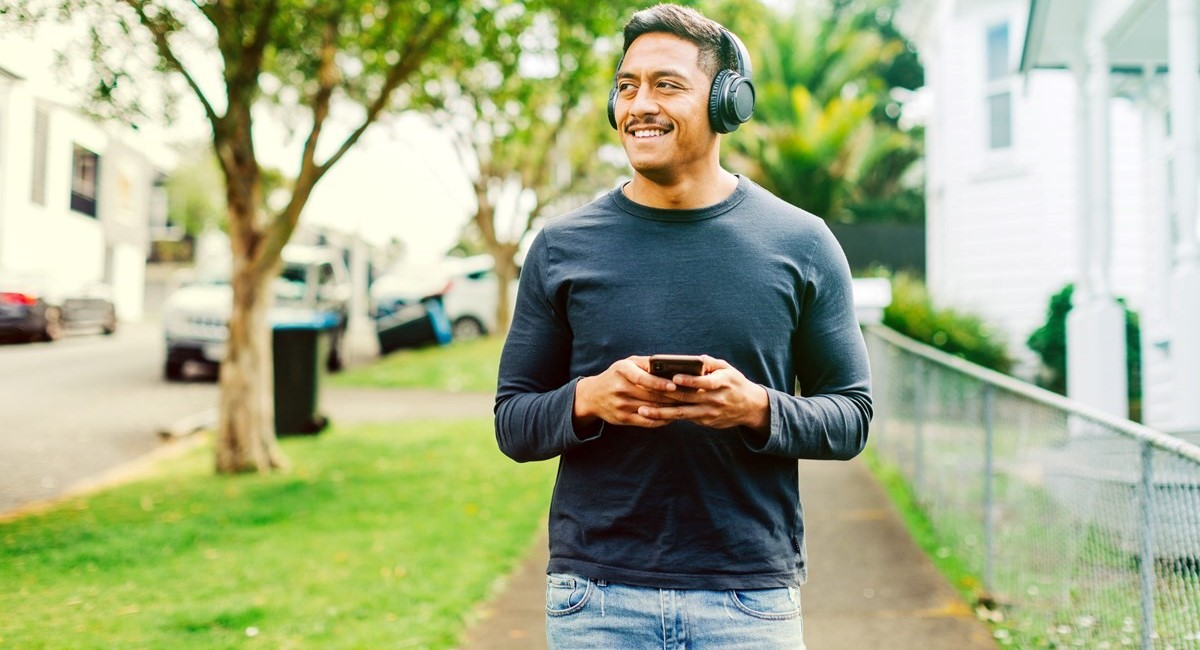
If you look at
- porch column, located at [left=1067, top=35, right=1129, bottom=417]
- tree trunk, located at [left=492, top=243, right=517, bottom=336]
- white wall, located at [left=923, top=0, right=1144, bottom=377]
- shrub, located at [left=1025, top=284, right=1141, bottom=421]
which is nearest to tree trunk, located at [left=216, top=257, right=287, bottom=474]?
porch column, located at [left=1067, top=35, right=1129, bottom=417]

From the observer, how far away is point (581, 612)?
218 centimetres

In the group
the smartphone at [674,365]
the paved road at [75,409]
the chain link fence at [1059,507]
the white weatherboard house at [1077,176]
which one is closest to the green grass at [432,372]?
the paved road at [75,409]

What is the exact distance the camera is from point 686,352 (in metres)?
2.13

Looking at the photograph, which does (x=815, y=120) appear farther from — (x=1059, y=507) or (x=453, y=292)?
(x=1059, y=507)

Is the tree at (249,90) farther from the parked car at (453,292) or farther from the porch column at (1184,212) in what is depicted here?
the parked car at (453,292)

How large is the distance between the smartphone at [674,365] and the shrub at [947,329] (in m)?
13.1

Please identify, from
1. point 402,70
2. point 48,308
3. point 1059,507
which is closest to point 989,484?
point 1059,507

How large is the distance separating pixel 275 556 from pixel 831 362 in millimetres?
5209

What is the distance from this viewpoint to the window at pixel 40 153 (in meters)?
8.87

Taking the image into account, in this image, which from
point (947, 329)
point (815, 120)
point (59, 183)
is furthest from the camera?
point (815, 120)

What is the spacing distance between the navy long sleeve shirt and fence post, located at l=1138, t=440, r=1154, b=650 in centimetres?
197

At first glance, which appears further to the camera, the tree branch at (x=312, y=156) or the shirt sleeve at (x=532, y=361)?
the tree branch at (x=312, y=156)

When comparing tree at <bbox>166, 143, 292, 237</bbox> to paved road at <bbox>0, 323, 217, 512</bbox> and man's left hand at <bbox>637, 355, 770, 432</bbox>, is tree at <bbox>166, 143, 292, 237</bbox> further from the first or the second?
man's left hand at <bbox>637, 355, 770, 432</bbox>

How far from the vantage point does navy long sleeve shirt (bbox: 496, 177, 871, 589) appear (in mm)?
2141
